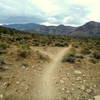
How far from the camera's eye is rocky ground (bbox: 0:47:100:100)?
7.80 meters

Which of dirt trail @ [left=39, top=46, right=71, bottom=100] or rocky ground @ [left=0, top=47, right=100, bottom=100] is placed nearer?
dirt trail @ [left=39, top=46, right=71, bottom=100]

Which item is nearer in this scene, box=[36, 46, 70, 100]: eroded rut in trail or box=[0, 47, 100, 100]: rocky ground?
box=[36, 46, 70, 100]: eroded rut in trail

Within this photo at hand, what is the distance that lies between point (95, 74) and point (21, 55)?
691 centimetres

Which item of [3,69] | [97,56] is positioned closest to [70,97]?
[3,69]

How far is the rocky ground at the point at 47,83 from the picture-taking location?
7797 millimetres

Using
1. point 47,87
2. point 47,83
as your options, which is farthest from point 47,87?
point 47,83

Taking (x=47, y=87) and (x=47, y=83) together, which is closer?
(x=47, y=87)

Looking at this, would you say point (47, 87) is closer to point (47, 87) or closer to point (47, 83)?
point (47, 87)

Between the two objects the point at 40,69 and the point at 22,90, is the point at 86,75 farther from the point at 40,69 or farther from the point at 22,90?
the point at 22,90

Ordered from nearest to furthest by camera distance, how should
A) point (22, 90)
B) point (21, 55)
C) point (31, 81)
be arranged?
point (22, 90) < point (31, 81) < point (21, 55)

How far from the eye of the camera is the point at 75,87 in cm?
877

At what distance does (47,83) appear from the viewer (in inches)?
361

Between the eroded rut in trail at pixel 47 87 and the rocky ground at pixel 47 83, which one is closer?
the eroded rut in trail at pixel 47 87

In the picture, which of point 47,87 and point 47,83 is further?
point 47,83
